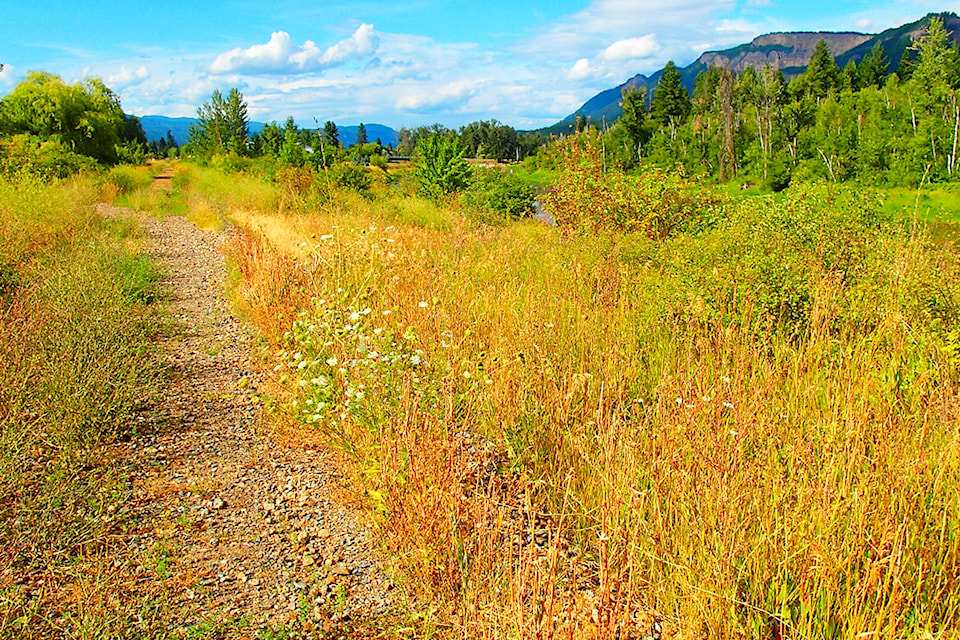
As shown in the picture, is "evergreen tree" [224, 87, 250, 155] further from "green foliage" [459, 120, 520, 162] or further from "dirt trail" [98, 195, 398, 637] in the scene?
"dirt trail" [98, 195, 398, 637]

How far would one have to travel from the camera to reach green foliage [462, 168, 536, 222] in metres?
13.1

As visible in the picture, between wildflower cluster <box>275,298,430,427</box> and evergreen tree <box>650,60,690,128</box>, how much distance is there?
203ft

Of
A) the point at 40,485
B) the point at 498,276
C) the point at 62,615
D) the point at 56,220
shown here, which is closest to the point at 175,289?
the point at 56,220

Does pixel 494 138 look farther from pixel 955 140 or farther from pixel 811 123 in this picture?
pixel 955 140

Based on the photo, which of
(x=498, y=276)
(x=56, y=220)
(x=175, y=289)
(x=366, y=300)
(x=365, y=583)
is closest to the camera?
(x=365, y=583)

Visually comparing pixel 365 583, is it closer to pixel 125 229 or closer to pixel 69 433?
pixel 69 433

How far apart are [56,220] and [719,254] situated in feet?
33.5

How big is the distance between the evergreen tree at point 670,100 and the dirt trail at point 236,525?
205ft

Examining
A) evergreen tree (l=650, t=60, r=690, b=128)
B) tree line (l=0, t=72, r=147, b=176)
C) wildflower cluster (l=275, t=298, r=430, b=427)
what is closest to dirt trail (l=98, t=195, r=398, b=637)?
wildflower cluster (l=275, t=298, r=430, b=427)

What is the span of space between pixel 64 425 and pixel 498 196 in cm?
1181

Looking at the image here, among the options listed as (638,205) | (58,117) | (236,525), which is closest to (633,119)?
(58,117)

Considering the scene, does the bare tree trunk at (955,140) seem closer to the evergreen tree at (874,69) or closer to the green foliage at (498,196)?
the evergreen tree at (874,69)

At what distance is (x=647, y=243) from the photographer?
671cm

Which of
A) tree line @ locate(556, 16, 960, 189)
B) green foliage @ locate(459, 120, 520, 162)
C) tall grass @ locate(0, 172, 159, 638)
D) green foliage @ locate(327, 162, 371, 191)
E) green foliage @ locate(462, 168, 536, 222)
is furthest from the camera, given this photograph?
green foliage @ locate(459, 120, 520, 162)
